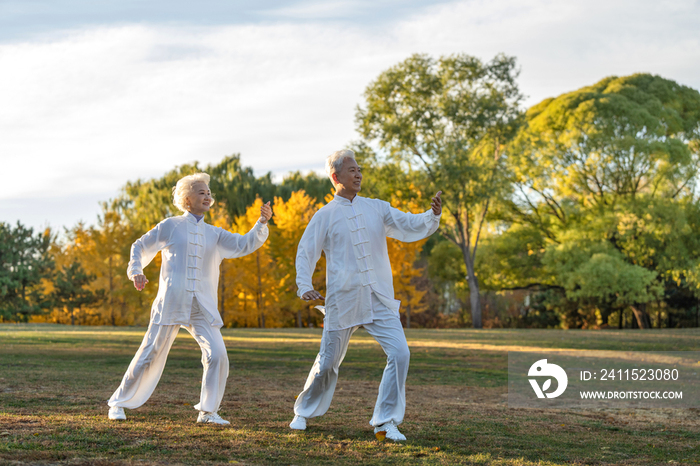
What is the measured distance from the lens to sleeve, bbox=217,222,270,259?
6379mm

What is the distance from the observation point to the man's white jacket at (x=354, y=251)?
571cm

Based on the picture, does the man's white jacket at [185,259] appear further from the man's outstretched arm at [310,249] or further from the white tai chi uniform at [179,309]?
the man's outstretched arm at [310,249]

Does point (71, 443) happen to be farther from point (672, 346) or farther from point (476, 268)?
point (476, 268)

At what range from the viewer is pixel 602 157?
37750mm

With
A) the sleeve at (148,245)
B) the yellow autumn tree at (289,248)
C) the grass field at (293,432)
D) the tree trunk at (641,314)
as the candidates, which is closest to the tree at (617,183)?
the tree trunk at (641,314)

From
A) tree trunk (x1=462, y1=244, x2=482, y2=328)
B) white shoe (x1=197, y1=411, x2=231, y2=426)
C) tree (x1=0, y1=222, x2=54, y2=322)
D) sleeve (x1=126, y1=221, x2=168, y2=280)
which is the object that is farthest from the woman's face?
tree trunk (x1=462, y1=244, x2=482, y2=328)

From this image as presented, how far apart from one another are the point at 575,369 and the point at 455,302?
42017 millimetres

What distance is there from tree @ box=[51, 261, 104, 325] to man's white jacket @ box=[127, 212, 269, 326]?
31.2 m

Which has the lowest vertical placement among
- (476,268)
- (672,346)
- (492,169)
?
(672,346)

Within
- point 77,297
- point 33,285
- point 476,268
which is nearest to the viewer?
point 33,285

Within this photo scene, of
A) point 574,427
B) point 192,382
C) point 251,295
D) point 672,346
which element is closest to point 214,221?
point 251,295

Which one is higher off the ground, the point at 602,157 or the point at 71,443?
the point at 602,157

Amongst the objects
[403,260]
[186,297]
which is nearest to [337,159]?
[186,297]

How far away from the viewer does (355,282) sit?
5.72m
